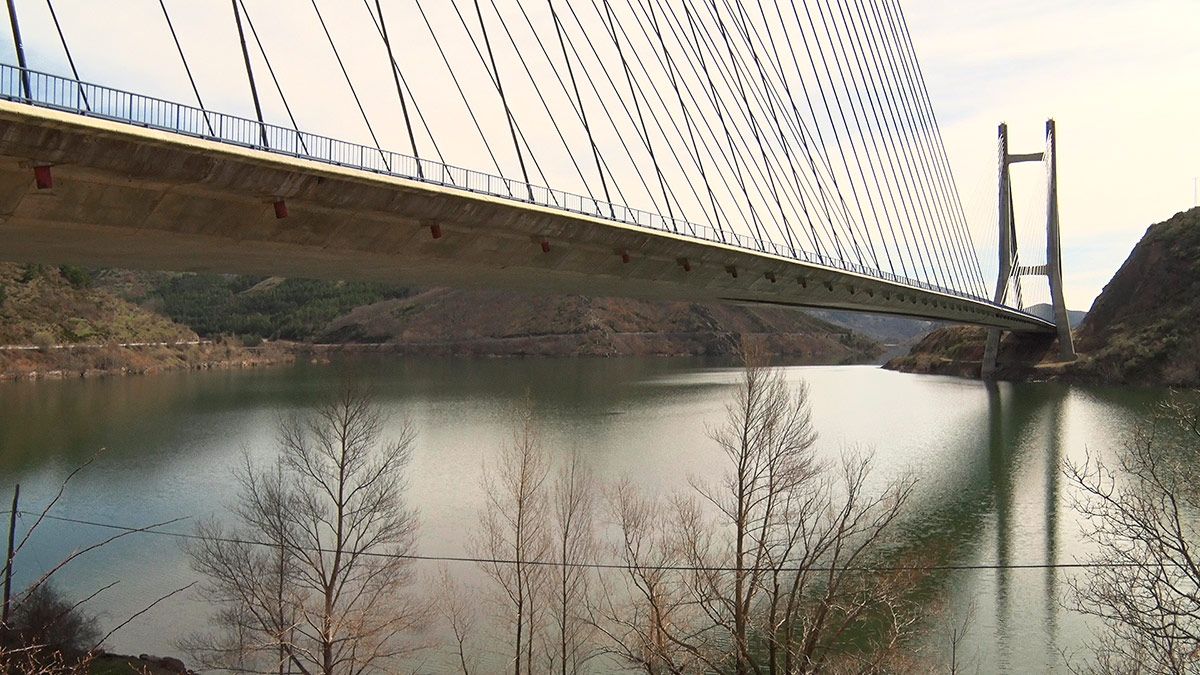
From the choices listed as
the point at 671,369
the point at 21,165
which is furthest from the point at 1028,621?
the point at 671,369

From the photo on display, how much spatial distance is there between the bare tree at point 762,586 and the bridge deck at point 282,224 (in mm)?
3918

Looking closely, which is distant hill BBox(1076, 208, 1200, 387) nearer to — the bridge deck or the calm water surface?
the calm water surface

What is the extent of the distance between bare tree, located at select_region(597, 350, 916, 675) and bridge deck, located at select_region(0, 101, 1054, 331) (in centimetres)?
392

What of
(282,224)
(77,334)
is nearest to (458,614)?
(282,224)

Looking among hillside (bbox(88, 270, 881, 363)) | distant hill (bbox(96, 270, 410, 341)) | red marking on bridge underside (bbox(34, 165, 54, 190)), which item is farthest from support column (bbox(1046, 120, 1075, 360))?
distant hill (bbox(96, 270, 410, 341))

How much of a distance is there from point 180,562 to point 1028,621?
14444 millimetres

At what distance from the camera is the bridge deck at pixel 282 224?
→ 363 inches

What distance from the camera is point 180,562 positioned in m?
16.8

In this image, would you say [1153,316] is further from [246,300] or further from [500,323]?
[246,300]

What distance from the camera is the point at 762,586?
11211mm

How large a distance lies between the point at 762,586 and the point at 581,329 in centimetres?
9228

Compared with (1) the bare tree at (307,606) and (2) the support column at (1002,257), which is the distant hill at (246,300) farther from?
(1) the bare tree at (307,606)

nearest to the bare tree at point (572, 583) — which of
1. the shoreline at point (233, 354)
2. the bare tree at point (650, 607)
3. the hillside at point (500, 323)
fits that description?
the bare tree at point (650, 607)

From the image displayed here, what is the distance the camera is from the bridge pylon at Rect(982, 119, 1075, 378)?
59.8 m
